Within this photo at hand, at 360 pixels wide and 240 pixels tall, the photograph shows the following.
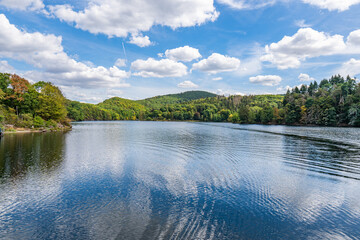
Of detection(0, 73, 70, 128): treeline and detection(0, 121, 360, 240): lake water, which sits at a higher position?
detection(0, 73, 70, 128): treeline

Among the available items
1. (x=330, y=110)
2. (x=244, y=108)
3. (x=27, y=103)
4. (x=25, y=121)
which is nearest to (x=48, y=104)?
(x=27, y=103)

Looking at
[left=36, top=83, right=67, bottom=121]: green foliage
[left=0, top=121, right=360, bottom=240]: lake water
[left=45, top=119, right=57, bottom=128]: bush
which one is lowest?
[left=0, top=121, right=360, bottom=240]: lake water

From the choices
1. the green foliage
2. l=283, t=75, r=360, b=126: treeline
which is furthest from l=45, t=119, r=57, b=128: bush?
l=283, t=75, r=360, b=126: treeline

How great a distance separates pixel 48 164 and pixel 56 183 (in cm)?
545

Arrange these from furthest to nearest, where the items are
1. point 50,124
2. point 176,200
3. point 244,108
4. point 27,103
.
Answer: point 244,108 → point 50,124 → point 27,103 → point 176,200

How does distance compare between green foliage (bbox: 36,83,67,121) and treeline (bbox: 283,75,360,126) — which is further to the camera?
treeline (bbox: 283,75,360,126)

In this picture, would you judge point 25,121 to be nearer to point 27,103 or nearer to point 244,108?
point 27,103

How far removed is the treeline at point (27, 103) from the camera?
47.7 meters

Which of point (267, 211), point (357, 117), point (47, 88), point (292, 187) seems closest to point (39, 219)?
point (267, 211)

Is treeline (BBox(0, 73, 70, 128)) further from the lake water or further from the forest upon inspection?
the lake water

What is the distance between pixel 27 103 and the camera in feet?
167

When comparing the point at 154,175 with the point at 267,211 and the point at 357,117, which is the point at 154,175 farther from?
the point at 357,117

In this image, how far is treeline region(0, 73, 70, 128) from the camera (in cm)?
4772

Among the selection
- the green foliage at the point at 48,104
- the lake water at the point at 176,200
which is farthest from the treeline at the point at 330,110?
the green foliage at the point at 48,104
